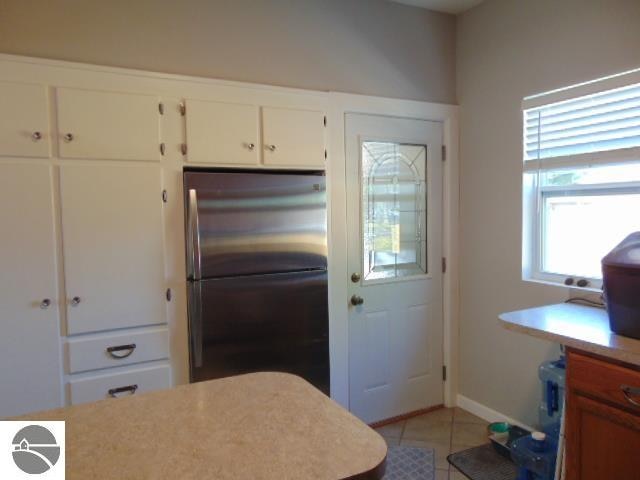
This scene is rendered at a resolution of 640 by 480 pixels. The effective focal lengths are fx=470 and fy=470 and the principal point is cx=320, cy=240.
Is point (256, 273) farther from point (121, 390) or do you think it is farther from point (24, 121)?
point (24, 121)

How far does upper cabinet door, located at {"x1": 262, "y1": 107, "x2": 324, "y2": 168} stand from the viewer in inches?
99.6

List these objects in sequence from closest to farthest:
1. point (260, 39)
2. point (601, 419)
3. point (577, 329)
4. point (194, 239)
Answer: point (601, 419)
point (577, 329)
point (194, 239)
point (260, 39)

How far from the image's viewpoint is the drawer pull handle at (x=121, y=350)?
2219mm

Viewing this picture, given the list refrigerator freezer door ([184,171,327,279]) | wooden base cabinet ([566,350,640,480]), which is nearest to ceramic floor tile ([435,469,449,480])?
wooden base cabinet ([566,350,640,480])

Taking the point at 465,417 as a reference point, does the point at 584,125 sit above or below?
above

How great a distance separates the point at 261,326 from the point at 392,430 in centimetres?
120

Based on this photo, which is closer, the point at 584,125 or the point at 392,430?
the point at 584,125

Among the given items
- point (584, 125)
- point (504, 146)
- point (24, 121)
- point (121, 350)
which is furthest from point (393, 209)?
point (24, 121)

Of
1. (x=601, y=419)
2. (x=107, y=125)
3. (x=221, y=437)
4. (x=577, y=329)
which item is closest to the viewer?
(x=221, y=437)

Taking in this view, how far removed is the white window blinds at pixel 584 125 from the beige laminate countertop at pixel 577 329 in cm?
83

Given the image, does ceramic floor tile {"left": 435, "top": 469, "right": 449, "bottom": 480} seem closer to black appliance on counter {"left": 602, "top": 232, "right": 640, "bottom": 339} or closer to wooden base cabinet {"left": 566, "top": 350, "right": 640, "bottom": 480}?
wooden base cabinet {"left": 566, "top": 350, "right": 640, "bottom": 480}

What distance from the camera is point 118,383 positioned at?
224cm

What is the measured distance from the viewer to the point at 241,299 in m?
2.43

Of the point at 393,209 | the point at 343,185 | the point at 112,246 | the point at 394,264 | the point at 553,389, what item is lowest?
the point at 553,389
